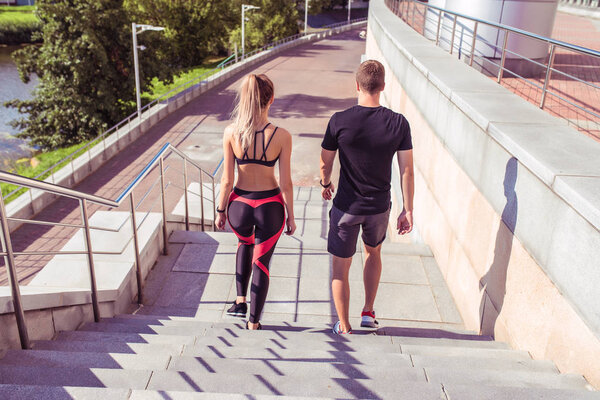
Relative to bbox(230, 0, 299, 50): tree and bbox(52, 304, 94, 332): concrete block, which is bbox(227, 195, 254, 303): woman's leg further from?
bbox(230, 0, 299, 50): tree

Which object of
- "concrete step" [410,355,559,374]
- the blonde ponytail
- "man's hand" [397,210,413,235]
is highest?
the blonde ponytail

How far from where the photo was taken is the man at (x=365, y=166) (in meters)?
3.44

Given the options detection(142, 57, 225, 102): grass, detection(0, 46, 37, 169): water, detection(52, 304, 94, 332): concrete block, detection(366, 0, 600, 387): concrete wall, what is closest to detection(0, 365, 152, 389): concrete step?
detection(52, 304, 94, 332): concrete block

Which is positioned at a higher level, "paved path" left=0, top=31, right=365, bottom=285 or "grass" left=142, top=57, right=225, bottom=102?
"paved path" left=0, top=31, right=365, bottom=285

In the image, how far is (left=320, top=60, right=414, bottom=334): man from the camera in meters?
3.44

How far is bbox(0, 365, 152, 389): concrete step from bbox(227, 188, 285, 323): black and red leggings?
144 centimetres

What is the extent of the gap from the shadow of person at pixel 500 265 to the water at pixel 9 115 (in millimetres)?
25566

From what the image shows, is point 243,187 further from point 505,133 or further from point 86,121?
point 86,121

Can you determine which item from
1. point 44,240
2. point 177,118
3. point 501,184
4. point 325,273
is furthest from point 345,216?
point 177,118

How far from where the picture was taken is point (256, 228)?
3916mm

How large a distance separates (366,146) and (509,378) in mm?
1561

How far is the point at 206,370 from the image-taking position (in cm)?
289

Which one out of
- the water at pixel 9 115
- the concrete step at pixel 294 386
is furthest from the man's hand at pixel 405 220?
the water at pixel 9 115

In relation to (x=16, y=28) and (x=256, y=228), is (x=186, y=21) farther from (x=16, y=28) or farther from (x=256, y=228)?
(x=256, y=228)
